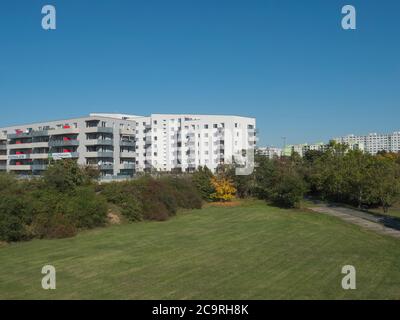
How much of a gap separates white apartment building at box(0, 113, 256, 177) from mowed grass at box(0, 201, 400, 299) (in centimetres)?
2479

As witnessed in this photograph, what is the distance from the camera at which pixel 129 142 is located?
6425cm

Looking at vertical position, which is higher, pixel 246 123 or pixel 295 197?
pixel 246 123

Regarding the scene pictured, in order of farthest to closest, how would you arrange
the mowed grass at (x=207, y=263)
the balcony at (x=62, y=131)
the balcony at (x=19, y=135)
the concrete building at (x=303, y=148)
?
the concrete building at (x=303, y=148), the balcony at (x=19, y=135), the balcony at (x=62, y=131), the mowed grass at (x=207, y=263)

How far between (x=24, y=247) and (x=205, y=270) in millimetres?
10242

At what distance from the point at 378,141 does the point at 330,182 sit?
144300mm

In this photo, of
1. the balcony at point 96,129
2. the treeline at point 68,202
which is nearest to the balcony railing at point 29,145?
the balcony at point 96,129

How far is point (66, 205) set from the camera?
78.1ft

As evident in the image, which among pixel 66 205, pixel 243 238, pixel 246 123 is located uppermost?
pixel 246 123

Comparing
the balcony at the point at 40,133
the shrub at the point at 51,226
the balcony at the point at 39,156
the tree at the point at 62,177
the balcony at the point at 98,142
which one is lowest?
the shrub at the point at 51,226

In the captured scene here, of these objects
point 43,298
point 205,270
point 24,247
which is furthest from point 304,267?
point 24,247

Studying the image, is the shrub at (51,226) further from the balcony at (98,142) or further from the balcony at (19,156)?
the balcony at (19,156)

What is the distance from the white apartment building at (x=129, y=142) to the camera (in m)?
59.2

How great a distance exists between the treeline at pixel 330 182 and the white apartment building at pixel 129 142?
168 inches
